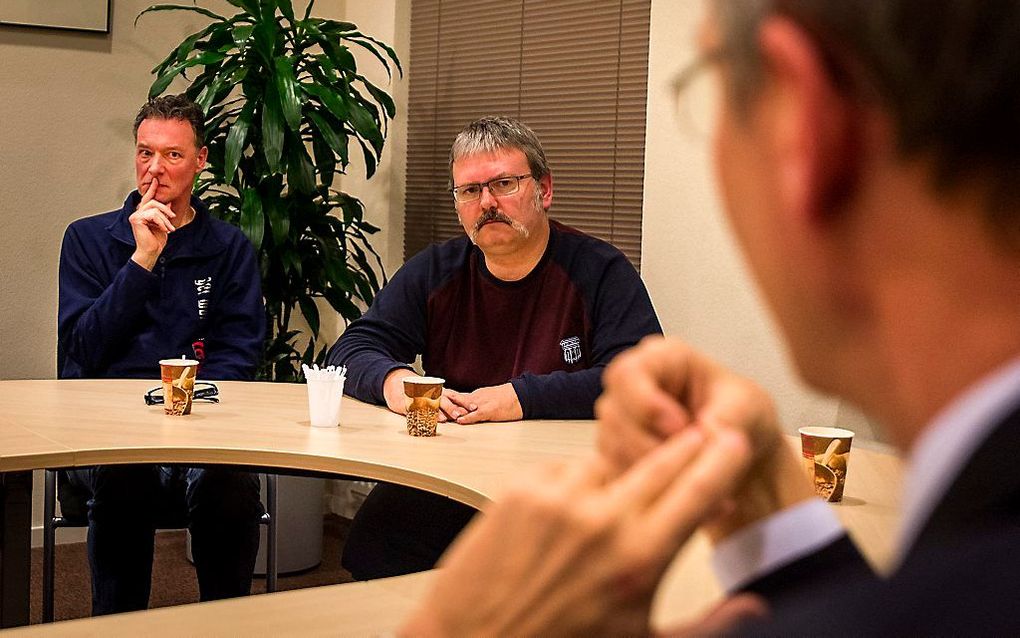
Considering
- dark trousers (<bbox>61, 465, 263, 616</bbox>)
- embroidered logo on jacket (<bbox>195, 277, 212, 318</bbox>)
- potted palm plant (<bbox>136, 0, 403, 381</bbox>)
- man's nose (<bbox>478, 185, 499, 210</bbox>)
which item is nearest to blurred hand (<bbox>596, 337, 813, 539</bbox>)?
man's nose (<bbox>478, 185, 499, 210</bbox>)

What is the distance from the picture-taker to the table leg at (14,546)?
2166mm

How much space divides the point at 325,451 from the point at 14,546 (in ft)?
2.18

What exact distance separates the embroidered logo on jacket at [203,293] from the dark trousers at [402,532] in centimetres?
88

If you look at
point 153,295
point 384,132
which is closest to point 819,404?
point 153,295

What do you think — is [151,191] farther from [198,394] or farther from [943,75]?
[943,75]

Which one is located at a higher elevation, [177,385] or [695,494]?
[695,494]

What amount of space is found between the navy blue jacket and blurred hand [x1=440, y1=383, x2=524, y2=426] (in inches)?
37.0

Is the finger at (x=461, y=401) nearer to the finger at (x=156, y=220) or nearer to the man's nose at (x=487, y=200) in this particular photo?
the man's nose at (x=487, y=200)

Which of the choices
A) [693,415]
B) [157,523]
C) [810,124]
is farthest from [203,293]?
[810,124]

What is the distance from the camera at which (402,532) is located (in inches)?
97.0

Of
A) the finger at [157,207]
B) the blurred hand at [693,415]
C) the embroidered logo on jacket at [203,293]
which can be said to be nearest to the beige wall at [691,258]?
the embroidered logo on jacket at [203,293]

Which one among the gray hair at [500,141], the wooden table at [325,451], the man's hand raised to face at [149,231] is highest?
the gray hair at [500,141]

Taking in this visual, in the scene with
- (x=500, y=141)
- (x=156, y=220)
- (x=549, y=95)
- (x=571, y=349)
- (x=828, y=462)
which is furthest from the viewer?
(x=549, y=95)

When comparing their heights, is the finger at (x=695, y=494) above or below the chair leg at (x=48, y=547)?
above
